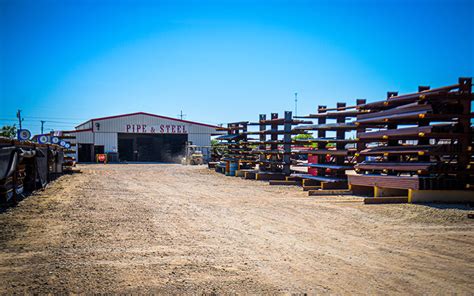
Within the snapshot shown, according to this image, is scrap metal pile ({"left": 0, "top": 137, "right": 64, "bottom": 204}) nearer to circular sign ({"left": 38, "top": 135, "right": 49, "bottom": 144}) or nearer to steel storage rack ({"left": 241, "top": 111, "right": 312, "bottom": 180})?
circular sign ({"left": 38, "top": 135, "right": 49, "bottom": 144})

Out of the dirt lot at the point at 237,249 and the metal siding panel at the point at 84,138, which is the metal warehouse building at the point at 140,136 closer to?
the metal siding panel at the point at 84,138

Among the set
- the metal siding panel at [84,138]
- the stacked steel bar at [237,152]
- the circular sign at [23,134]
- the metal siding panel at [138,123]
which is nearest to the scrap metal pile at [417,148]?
the stacked steel bar at [237,152]

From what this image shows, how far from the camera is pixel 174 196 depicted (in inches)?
437

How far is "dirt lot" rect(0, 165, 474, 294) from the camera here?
3.83 metres

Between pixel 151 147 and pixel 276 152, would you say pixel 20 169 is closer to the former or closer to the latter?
pixel 276 152

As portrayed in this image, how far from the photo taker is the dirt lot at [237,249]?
12.6ft

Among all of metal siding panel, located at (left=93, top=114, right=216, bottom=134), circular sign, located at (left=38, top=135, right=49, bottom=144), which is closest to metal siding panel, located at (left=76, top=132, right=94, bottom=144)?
metal siding panel, located at (left=93, top=114, right=216, bottom=134)

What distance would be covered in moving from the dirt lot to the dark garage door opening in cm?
3779

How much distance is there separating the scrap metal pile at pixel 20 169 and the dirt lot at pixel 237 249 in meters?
0.65

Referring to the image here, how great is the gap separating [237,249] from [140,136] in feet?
151

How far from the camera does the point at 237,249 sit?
5152 millimetres

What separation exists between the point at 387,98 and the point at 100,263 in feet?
32.6

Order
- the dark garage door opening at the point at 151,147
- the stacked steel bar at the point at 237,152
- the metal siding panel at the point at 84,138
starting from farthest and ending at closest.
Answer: the dark garage door opening at the point at 151,147 → the metal siding panel at the point at 84,138 → the stacked steel bar at the point at 237,152

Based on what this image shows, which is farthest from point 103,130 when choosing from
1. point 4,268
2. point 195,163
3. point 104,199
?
point 4,268
